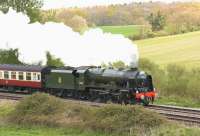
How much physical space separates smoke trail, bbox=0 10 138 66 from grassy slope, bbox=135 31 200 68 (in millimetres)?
19762

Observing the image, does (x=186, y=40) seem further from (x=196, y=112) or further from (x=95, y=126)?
(x=95, y=126)

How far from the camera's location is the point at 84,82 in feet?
130

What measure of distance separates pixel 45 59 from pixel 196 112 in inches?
854

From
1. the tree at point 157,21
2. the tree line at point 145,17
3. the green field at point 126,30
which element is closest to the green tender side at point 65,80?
the tree line at point 145,17

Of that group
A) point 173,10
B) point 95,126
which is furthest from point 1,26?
point 173,10

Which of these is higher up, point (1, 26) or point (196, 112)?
point (1, 26)

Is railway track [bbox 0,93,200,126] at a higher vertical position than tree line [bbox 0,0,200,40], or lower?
lower

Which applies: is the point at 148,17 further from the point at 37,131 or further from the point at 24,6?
the point at 37,131

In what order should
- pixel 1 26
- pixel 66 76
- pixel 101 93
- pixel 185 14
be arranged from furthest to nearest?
pixel 185 14
pixel 1 26
pixel 66 76
pixel 101 93

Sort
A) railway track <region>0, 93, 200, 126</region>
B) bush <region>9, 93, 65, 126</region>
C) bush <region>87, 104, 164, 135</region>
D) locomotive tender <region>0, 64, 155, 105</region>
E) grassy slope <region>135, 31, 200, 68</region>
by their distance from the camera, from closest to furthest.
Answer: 1. bush <region>87, 104, 164, 135</region>
2. railway track <region>0, 93, 200, 126</region>
3. bush <region>9, 93, 65, 126</region>
4. locomotive tender <region>0, 64, 155, 105</region>
5. grassy slope <region>135, 31, 200, 68</region>

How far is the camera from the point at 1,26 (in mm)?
48156

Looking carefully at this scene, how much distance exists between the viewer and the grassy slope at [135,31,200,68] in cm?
6600

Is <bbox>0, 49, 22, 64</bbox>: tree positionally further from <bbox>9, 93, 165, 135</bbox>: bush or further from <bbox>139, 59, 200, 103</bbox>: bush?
<bbox>9, 93, 165, 135</bbox>: bush

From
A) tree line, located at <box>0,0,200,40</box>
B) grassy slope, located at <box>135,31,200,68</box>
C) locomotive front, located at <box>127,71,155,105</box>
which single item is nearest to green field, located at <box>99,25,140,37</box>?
tree line, located at <box>0,0,200,40</box>
